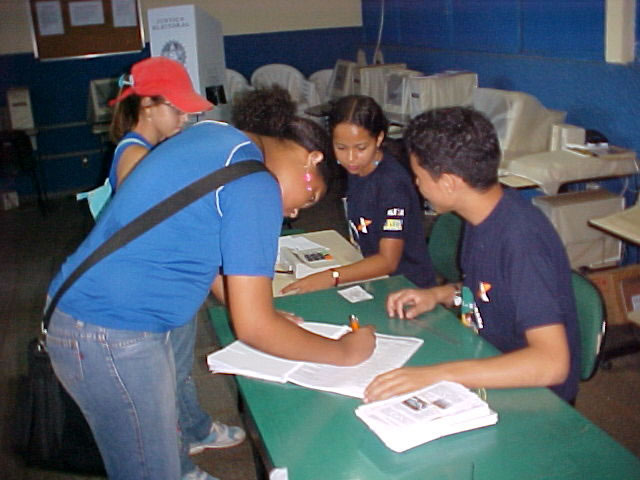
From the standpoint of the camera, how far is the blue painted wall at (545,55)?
366 centimetres

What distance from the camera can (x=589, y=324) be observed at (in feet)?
5.33

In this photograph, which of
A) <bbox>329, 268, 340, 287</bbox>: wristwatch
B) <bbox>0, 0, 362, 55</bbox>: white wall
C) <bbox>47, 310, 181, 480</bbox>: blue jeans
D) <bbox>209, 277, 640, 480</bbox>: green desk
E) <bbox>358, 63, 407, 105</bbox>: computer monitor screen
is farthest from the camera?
<bbox>0, 0, 362, 55</bbox>: white wall

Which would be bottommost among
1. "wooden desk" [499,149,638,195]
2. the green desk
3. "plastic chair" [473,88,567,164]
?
the green desk

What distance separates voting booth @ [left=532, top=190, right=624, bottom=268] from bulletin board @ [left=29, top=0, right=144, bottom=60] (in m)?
4.94

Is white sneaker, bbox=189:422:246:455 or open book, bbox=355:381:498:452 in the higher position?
open book, bbox=355:381:498:452

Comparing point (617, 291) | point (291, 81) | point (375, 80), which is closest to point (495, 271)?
point (617, 291)

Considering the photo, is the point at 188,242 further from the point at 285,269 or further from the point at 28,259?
the point at 28,259

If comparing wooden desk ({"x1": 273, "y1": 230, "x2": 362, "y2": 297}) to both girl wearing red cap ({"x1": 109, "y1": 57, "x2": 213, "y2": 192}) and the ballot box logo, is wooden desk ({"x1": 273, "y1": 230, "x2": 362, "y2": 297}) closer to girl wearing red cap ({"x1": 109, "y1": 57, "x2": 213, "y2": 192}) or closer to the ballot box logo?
girl wearing red cap ({"x1": 109, "y1": 57, "x2": 213, "y2": 192})

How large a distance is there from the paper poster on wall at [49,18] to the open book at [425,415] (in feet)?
20.9

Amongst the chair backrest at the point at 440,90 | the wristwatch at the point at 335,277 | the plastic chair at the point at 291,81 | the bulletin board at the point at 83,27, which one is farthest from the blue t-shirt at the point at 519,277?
the bulletin board at the point at 83,27

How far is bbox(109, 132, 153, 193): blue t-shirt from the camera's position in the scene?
1.99 metres

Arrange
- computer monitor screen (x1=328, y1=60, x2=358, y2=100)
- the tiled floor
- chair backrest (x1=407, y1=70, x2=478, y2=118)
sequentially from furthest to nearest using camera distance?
computer monitor screen (x1=328, y1=60, x2=358, y2=100) < chair backrest (x1=407, y1=70, x2=478, y2=118) < the tiled floor

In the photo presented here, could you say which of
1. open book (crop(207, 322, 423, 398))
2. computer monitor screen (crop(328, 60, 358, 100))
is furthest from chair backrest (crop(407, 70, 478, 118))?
open book (crop(207, 322, 423, 398))

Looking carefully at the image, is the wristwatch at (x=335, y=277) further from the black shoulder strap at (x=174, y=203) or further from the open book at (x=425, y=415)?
the black shoulder strap at (x=174, y=203)
